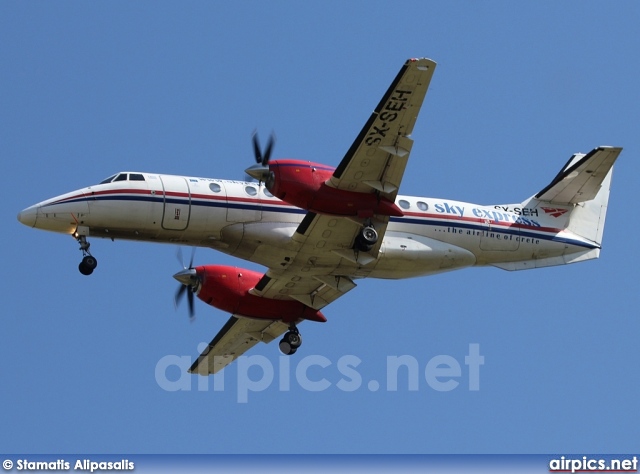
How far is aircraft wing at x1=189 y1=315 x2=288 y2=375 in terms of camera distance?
35.7m

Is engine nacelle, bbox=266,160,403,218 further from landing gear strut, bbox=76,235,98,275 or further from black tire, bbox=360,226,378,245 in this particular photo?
landing gear strut, bbox=76,235,98,275

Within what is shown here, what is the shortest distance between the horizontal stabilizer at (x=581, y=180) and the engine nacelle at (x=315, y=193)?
6.81 meters

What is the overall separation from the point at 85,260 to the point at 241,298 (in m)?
5.46

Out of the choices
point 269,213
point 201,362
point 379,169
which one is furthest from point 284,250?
point 201,362

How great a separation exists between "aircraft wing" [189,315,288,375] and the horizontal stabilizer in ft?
28.2

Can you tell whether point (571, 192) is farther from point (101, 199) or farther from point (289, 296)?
point (101, 199)

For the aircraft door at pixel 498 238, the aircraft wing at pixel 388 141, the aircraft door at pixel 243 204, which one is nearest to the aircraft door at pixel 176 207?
the aircraft door at pixel 243 204

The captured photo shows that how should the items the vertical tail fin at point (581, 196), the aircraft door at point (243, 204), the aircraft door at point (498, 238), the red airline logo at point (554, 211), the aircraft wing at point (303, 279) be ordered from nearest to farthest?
the aircraft wing at point (303, 279) < the aircraft door at point (243, 204) < the aircraft door at point (498, 238) < the vertical tail fin at point (581, 196) < the red airline logo at point (554, 211)

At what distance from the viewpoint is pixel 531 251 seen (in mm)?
33812

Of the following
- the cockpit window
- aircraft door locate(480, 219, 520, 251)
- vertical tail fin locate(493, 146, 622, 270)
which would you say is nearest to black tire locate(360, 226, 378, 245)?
aircraft door locate(480, 219, 520, 251)

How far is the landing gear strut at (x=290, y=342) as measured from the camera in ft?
113

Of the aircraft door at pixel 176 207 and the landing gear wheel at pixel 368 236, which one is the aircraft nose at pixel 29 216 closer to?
the aircraft door at pixel 176 207

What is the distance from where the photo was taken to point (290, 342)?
34344 millimetres

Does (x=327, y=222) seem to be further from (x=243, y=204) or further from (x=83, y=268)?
(x=83, y=268)
